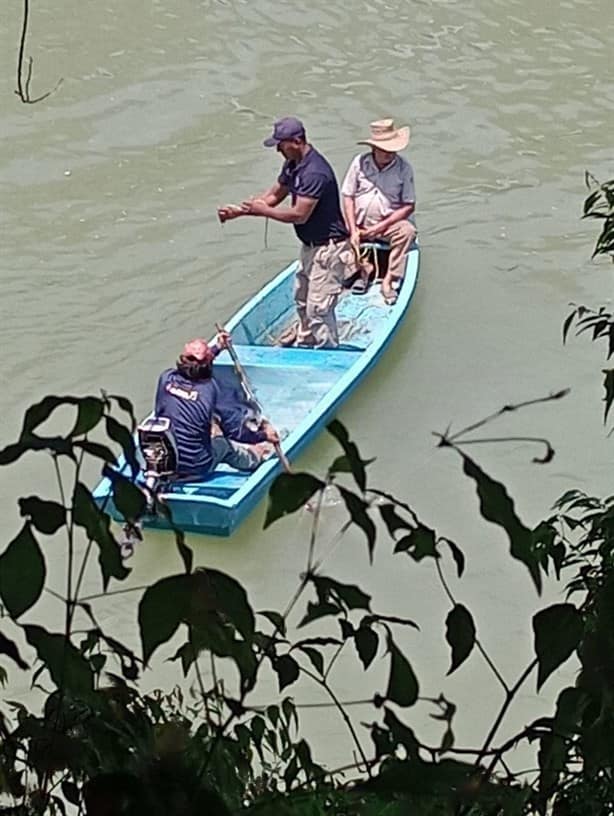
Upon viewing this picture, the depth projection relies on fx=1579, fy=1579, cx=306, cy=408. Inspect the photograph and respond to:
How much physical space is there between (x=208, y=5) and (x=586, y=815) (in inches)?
495

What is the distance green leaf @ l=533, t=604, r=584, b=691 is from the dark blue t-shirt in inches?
192

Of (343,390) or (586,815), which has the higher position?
(586,815)

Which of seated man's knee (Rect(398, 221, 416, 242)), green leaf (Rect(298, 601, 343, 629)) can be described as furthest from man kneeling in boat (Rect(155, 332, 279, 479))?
green leaf (Rect(298, 601, 343, 629))

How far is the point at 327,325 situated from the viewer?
7.87 metres

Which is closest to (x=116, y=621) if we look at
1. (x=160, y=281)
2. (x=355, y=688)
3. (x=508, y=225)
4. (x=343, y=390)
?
(x=355, y=688)

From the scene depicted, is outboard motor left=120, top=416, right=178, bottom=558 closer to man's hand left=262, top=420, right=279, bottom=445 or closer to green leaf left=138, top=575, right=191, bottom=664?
man's hand left=262, top=420, right=279, bottom=445

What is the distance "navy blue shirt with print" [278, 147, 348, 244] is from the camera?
748 cm

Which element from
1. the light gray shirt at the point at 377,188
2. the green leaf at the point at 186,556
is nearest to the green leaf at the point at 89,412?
the green leaf at the point at 186,556

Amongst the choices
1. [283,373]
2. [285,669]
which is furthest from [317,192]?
[285,669]

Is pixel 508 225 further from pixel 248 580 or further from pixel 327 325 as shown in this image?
pixel 248 580

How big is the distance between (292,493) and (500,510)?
168 mm

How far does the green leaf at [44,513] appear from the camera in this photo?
1.24 metres

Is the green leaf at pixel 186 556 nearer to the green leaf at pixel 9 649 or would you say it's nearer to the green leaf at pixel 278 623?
the green leaf at pixel 9 649

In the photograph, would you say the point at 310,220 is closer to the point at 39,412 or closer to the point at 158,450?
the point at 158,450
